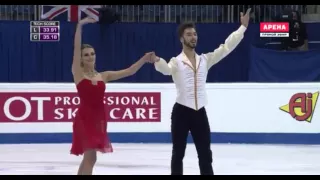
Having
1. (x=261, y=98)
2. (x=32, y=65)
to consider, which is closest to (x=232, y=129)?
(x=261, y=98)

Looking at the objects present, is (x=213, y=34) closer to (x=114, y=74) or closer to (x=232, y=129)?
(x=232, y=129)

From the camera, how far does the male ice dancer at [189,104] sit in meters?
6.00

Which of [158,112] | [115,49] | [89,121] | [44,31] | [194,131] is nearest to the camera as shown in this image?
[89,121]

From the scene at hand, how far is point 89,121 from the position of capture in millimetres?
5855

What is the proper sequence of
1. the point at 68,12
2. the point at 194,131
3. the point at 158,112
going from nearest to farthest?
the point at 194,131 < the point at 158,112 < the point at 68,12

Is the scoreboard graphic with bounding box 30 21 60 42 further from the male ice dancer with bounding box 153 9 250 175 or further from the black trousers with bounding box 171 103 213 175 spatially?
the black trousers with bounding box 171 103 213 175

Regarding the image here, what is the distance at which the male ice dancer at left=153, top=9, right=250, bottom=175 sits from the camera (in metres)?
6.00

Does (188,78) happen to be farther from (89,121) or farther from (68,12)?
(68,12)

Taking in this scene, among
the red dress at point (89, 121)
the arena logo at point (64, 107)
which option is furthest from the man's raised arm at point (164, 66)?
the arena logo at point (64, 107)

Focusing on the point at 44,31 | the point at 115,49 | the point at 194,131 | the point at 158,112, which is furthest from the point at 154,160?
the point at 44,31

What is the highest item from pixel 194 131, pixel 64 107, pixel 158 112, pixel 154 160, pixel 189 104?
pixel 189 104

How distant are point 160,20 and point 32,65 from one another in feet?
9.35

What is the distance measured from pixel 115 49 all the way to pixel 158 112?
3.38m

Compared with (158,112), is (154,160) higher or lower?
lower
